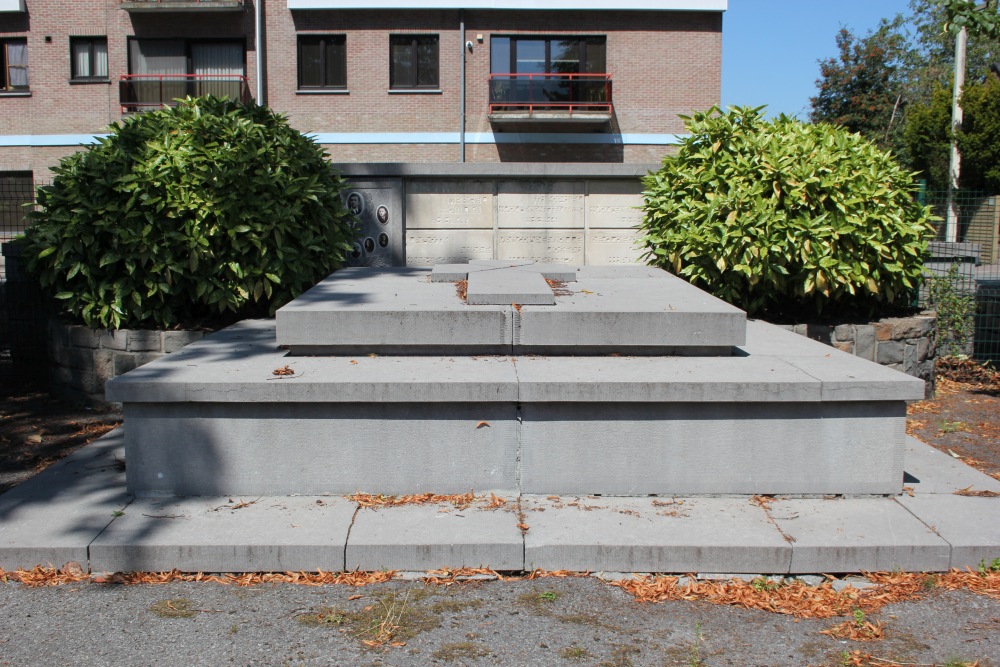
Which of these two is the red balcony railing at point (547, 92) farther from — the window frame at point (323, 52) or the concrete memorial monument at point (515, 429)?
the concrete memorial monument at point (515, 429)

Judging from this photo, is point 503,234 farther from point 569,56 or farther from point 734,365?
point 569,56

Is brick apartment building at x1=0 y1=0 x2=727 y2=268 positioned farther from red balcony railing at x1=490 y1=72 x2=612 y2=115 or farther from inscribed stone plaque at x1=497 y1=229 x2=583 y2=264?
inscribed stone plaque at x1=497 y1=229 x2=583 y2=264

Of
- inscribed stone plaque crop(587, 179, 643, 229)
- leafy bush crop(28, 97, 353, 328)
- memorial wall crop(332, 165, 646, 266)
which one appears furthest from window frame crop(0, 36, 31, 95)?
inscribed stone plaque crop(587, 179, 643, 229)

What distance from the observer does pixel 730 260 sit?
779 centimetres

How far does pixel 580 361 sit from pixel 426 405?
1052 millimetres

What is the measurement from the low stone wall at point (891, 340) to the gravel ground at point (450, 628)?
4.28m

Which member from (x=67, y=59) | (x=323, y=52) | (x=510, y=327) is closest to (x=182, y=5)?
(x=67, y=59)

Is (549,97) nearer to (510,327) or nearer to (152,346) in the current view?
(152,346)

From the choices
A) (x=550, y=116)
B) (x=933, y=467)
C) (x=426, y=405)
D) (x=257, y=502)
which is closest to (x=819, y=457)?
(x=933, y=467)

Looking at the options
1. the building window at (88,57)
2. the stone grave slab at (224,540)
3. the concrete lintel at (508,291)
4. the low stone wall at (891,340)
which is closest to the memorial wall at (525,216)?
the low stone wall at (891,340)

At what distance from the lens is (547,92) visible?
84.2 ft

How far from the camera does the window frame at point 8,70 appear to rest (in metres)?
26.2

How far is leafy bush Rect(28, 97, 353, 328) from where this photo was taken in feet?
23.9

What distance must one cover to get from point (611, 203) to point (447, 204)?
6.08 feet
